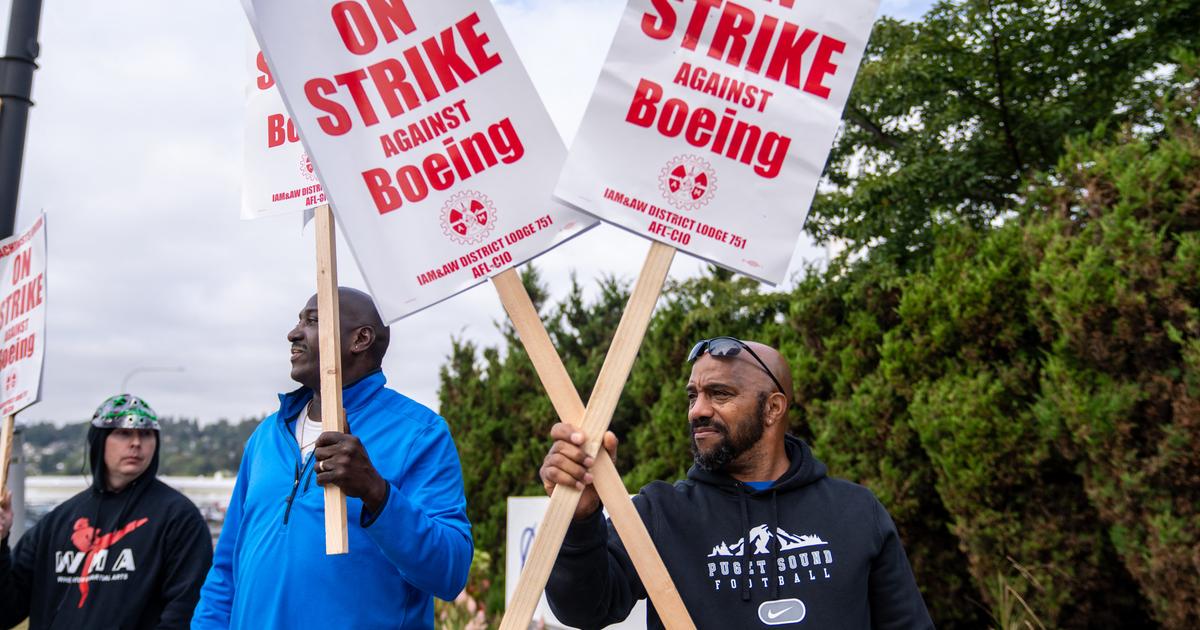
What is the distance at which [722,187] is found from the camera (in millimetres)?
2195

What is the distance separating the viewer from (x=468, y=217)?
2193 mm

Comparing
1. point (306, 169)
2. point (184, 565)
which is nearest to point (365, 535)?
point (306, 169)

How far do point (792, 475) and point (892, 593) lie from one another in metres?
0.38

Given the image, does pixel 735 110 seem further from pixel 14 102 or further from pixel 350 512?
pixel 14 102

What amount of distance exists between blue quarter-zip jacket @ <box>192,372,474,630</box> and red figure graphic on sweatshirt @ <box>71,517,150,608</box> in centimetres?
138

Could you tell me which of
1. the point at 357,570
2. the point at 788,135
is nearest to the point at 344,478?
the point at 357,570

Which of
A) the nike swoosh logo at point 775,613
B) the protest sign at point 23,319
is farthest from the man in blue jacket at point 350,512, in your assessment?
the protest sign at point 23,319

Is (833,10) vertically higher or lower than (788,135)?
higher

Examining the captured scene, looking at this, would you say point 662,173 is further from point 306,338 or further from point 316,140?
point 306,338

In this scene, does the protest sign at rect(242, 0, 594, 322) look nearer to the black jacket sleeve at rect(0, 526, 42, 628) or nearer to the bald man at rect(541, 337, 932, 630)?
the bald man at rect(541, 337, 932, 630)

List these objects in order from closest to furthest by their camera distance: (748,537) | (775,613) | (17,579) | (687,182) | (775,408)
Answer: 1. (687,182)
2. (775,613)
3. (748,537)
4. (775,408)
5. (17,579)

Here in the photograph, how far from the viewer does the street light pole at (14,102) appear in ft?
15.9

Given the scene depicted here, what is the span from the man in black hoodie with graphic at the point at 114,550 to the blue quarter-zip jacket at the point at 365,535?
1.21 metres

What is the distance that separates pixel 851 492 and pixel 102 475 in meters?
3.08
